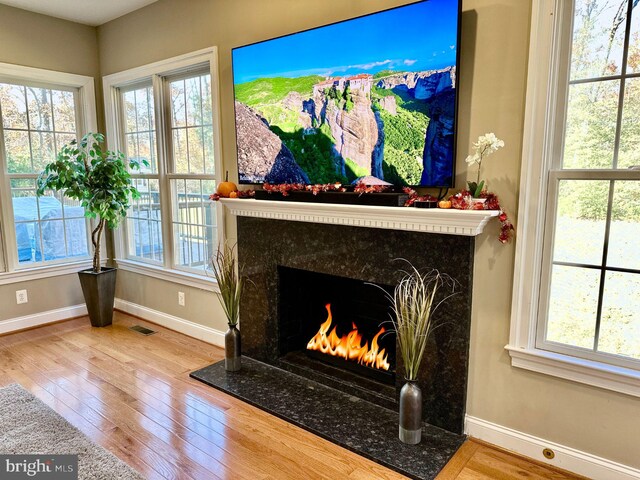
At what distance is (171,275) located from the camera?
12.8 feet

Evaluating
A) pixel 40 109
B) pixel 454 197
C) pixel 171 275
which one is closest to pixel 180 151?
pixel 171 275

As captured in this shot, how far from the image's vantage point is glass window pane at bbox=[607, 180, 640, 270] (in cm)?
185

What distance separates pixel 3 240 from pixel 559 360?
14.2 feet

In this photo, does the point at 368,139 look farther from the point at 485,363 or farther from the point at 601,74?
the point at 485,363

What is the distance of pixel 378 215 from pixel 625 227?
108 centimetres

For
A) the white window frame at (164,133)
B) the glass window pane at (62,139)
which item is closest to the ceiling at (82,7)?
the white window frame at (164,133)

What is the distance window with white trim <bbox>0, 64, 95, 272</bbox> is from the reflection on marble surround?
7.07 ft

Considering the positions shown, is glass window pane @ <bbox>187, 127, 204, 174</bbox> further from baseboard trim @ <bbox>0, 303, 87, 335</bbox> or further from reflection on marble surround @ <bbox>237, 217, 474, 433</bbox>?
baseboard trim @ <bbox>0, 303, 87, 335</bbox>

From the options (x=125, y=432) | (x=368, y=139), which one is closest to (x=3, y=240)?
(x=125, y=432)

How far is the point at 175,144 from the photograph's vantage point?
3812 mm

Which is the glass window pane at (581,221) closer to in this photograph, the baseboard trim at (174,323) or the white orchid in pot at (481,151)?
the white orchid in pot at (481,151)

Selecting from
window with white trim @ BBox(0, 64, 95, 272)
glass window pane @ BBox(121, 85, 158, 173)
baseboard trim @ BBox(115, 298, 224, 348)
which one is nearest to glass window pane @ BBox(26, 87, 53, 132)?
window with white trim @ BBox(0, 64, 95, 272)

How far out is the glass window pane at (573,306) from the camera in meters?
1.98

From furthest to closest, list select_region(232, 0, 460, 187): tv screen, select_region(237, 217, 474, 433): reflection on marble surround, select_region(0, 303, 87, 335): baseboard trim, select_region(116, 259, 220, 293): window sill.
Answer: select_region(0, 303, 87, 335): baseboard trim < select_region(116, 259, 220, 293): window sill < select_region(237, 217, 474, 433): reflection on marble surround < select_region(232, 0, 460, 187): tv screen
